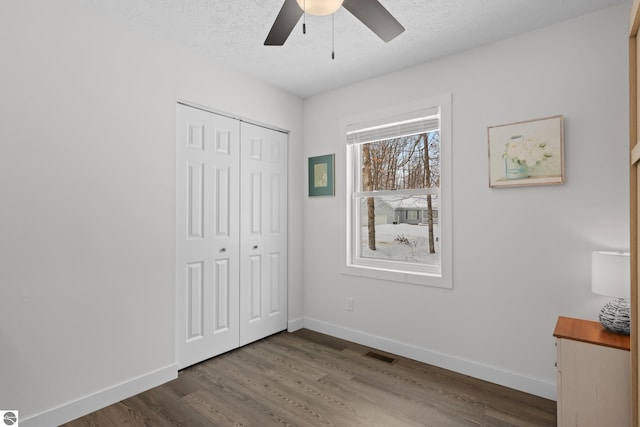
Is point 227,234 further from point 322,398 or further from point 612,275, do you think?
point 612,275

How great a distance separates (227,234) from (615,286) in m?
2.66

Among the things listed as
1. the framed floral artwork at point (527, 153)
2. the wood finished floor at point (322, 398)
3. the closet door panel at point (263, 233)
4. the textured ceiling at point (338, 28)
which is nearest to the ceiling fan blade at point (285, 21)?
the textured ceiling at point (338, 28)

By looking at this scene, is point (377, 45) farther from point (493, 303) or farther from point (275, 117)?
point (493, 303)

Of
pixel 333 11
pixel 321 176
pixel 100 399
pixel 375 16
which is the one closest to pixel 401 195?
pixel 321 176

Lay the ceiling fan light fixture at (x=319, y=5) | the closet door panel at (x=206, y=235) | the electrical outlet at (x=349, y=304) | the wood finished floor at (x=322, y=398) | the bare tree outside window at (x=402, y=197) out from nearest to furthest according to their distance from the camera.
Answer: the ceiling fan light fixture at (x=319, y=5)
the wood finished floor at (x=322, y=398)
the closet door panel at (x=206, y=235)
the bare tree outside window at (x=402, y=197)
the electrical outlet at (x=349, y=304)

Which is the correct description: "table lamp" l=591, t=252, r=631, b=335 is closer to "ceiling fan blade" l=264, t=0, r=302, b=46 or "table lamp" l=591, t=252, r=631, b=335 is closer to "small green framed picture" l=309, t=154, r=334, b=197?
"ceiling fan blade" l=264, t=0, r=302, b=46

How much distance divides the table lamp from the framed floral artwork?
611 mm

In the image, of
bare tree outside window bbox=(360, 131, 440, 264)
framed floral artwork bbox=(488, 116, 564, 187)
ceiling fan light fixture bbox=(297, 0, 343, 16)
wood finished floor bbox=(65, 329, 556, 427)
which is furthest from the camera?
bare tree outside window bbox=(360, 131, 440, 264)

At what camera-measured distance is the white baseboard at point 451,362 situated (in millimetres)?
2326

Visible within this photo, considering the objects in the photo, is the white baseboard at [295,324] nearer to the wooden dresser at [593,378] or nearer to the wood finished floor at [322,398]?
the wood finished floor at [322,398]

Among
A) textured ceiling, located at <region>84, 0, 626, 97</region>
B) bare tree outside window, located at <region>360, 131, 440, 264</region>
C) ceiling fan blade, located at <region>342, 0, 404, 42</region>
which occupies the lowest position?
bare tree outside window, located at <region>360, 131, 440, 264</region>

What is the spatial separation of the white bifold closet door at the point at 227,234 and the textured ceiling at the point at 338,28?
56 centimetres

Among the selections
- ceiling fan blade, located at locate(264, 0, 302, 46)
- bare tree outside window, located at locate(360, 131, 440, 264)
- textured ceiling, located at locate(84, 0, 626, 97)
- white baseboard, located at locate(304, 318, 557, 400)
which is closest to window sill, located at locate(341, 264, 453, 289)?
bare tree outside window, located at locate(360, 131, 440, 264)

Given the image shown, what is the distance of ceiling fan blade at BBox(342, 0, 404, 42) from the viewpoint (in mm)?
1614
